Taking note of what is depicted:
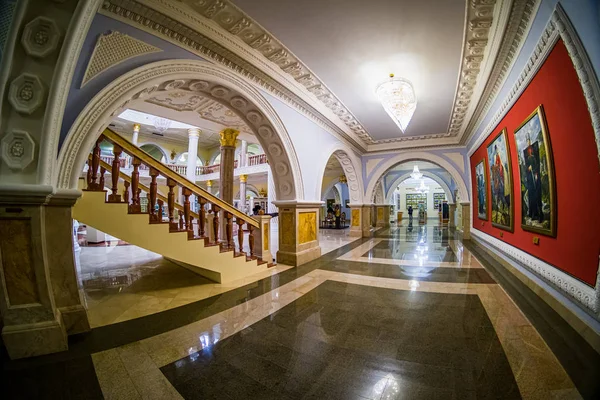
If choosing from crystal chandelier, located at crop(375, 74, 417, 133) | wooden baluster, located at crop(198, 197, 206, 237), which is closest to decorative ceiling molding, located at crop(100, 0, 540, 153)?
crystal chandelier, located at crop(375, 74, 417, 133)

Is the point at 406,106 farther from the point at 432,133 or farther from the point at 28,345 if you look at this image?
the point at 28,345

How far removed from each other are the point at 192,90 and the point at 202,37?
2.60ft

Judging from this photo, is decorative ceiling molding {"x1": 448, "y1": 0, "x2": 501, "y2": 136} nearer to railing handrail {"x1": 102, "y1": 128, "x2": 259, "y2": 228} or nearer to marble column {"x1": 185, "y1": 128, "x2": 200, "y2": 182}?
railing handrail {"x1": 102, "y1": 128, "x2": 259, "y2": 228}

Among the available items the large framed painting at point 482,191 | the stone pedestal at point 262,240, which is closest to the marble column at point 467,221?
the large framed painting at point 482,191

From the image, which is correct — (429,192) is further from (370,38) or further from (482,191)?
(370,38)

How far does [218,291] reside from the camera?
3.39 metres

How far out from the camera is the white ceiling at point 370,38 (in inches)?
113

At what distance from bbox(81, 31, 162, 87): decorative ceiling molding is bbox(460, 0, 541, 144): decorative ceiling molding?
444 cm

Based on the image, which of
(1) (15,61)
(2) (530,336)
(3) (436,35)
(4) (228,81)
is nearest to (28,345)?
(1) (15,61)

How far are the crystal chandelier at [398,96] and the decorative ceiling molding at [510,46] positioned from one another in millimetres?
1324

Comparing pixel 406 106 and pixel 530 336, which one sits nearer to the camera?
pixel 530 336

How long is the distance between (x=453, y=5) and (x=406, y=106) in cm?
167

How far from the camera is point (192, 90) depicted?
11.8ft

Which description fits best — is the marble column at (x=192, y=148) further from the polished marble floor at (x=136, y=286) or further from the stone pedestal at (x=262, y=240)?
the stone pedestal at (x=262, y=240)
